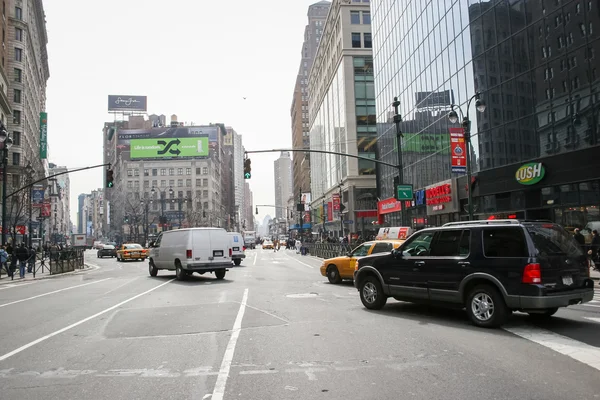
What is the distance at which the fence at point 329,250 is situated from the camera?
33088 mm

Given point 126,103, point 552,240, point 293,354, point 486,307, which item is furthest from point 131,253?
point 126,103

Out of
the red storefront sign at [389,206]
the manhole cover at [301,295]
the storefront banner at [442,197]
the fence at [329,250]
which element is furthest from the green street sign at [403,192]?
the red storefront sign at [389,206]

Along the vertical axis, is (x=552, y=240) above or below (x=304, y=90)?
below

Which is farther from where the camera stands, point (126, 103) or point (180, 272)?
point (126, 103)

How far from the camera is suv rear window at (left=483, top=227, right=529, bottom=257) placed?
8.09 m

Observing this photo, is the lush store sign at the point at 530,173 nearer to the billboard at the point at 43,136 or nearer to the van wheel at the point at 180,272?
the van wheel at the point at 180,272

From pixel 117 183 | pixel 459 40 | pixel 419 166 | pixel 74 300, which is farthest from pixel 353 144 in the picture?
pixel 117 183

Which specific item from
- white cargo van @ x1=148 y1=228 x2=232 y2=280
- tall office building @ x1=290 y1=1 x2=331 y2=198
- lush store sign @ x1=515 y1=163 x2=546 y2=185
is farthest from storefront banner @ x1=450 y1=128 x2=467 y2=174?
tall office building @ x1=290 y1=1 x2=331 y2=198

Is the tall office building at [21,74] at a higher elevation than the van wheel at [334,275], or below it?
higher

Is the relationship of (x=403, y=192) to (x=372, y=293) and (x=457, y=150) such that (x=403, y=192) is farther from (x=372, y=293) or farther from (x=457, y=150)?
(x=372, y=293)

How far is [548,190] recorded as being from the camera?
23.4 m

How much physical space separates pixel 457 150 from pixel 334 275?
14.2 meters

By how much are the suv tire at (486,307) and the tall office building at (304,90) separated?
416 feet

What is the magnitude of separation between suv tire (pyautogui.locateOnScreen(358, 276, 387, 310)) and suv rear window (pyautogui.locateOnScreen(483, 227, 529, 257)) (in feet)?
8.98
